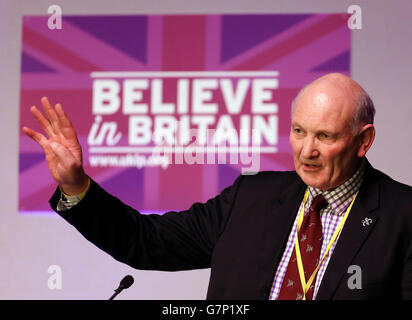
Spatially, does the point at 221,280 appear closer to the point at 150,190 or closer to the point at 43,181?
the point at 150,190

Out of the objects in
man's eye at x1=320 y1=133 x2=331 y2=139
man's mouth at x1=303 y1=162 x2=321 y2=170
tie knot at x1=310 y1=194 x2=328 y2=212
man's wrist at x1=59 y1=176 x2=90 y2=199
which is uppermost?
man's eye at x1=320 y1=133 x2=331 y2=139

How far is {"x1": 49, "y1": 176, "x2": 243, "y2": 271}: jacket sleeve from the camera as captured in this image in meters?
2.78

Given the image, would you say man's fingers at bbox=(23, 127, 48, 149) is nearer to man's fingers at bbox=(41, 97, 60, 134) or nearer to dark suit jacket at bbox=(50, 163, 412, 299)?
man's fingers at bbox=(41, 97, 60, 134)

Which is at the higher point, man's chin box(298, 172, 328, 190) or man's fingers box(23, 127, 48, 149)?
man's fingers box(23, 127, 48, 149)

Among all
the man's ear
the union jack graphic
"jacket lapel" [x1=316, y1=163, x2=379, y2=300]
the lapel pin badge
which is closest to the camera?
"jacket lapel" [x1=316, y1=163, x2=379, y2=300]

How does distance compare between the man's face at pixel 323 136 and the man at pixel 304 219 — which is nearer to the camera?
the man at pixel 304 219

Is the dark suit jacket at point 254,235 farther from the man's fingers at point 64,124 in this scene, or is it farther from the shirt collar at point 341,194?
the man's fingers at point 64,124

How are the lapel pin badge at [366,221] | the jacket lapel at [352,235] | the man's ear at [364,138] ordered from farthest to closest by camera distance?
the man's ear at [364,138], the lapel pin badge at [366,221], the jacket lapel at [352,235]

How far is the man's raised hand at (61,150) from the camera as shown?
258cm

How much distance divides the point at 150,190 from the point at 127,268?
49 cm

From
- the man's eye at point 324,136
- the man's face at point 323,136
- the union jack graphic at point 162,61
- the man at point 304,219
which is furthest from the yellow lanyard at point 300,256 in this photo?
the union jack graphic at point 162,61

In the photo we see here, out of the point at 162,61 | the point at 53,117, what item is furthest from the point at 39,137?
the point at 162,61

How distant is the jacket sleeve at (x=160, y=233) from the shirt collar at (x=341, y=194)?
357 millimetres

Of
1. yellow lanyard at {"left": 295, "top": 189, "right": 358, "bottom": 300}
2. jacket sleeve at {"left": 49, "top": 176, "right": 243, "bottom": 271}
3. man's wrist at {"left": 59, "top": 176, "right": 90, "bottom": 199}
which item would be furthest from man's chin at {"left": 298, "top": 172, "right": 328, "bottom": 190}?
man's wrist at {"left": 59, "top": 176, "right": 90, "bottom": 199}
